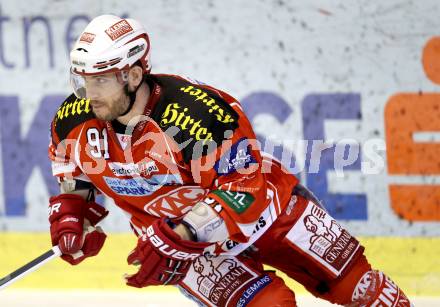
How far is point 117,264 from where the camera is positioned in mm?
5098

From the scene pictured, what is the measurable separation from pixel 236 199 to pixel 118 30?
2.19 feet

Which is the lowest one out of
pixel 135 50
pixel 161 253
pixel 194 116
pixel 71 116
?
pixel 161 253

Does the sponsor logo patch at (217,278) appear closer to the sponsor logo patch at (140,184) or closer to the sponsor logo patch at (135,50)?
the sponsor logo patch at (140,184)

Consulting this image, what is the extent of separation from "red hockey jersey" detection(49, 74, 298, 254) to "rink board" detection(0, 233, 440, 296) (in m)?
1.24

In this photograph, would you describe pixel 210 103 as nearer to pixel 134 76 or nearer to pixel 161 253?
pixel 134 76

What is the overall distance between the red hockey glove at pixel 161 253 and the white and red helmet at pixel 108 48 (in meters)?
0.53

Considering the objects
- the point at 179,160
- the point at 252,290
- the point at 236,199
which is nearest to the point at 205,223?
the point at 236,199

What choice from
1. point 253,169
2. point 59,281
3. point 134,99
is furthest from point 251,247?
point 59,281

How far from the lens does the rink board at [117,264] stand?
15.8ft

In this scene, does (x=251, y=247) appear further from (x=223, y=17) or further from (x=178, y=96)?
(x=223, y=17)

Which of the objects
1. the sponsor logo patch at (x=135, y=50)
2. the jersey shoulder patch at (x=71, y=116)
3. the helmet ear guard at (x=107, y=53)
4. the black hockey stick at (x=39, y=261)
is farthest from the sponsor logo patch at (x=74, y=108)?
the black hockey stick at (x=39, y=261)

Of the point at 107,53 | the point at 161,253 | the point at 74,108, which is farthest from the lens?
the point at 74,108

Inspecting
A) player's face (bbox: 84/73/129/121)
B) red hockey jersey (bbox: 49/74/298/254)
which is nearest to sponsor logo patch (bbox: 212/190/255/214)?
red hockey jersey (bbox: 49/74/298/254)

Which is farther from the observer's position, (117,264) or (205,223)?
(117,264)
